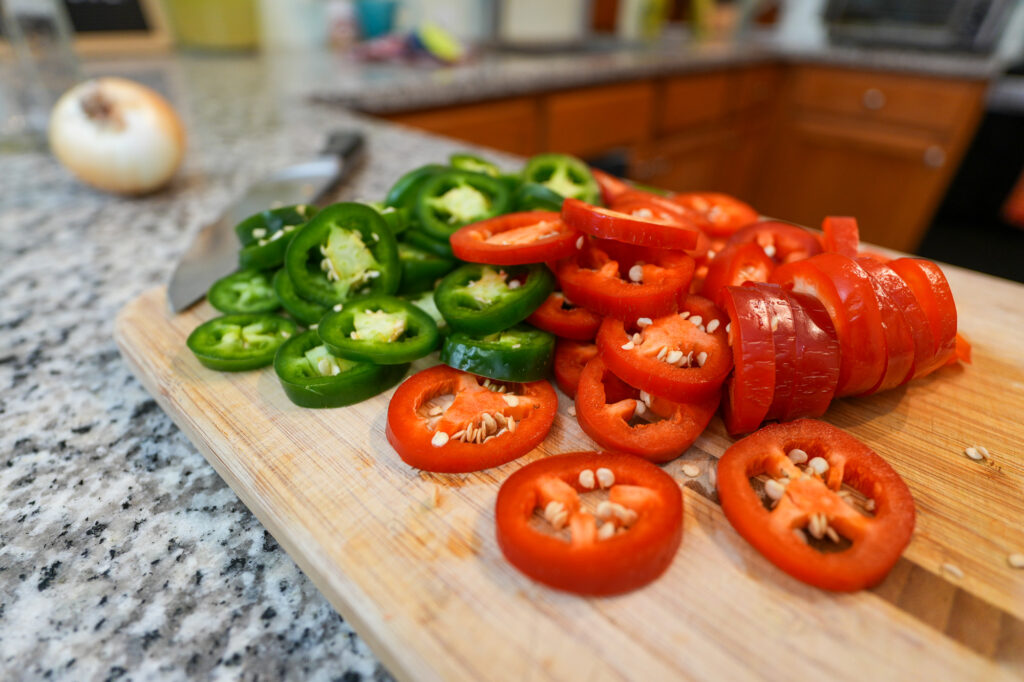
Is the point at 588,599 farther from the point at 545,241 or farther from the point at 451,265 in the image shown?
the point at 451,265

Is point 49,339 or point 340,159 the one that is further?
point 340,159

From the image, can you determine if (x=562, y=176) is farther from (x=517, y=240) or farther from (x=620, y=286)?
(x=620, y=286)

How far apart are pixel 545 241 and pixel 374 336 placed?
0.35 meters

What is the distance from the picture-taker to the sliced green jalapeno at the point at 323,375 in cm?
A: 97

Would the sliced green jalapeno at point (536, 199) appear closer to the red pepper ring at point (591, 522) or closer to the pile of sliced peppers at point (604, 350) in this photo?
the pile of sliced peppers at point (604, 350)

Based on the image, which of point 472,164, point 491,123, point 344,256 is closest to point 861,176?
point 491,123

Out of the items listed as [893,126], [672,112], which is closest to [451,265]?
[672,112]

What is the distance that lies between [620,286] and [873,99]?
13.0 ft

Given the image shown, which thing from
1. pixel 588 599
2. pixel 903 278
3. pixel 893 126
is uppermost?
pixel 903 278

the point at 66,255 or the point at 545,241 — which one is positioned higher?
the point at 545,241

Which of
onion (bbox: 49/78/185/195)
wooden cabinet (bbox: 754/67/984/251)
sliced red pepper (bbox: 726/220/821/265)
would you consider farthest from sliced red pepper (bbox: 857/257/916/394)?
wooden cabinet (bbox: 754/67/984/251)

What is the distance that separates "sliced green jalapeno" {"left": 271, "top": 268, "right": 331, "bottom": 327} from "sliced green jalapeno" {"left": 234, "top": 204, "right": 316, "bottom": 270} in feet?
0.20

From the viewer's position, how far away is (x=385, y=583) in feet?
2.35

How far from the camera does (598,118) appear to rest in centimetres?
332
